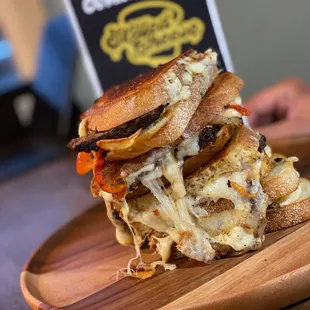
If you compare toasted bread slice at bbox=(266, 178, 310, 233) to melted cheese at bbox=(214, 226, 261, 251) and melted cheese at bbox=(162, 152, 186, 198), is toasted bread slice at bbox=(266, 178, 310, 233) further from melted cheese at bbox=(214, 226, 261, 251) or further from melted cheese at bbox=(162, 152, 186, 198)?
melted cheese at bbox=(162, 152, 186, 198)

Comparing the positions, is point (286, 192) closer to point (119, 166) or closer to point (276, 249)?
point (276, 249)

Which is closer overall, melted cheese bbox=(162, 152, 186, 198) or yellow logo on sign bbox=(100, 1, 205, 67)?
melted cheese bbox=(162, 152, 186, 198)

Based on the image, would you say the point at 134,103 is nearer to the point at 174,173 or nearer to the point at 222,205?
the point at 174,173

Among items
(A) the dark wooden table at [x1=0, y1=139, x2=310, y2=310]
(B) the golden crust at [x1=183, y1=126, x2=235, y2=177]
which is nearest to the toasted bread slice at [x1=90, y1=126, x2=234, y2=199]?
(B) the golden crust at [x1=183, y1=126, x2=235, y2=177]

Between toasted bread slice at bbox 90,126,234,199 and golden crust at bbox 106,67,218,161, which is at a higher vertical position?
golden crust at bbox 106,67,218,161

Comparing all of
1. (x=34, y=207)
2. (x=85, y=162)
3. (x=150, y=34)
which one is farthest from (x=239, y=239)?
(x=34, y=207)

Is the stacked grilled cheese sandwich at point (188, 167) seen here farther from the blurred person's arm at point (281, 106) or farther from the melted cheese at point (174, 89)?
the blurred person's arm at point (281, 106)

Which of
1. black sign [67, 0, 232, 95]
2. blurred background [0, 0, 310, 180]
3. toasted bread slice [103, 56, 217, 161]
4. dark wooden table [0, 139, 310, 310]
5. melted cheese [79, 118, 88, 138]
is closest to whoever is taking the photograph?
toasted bread slice [103, 56, 217, 161]
